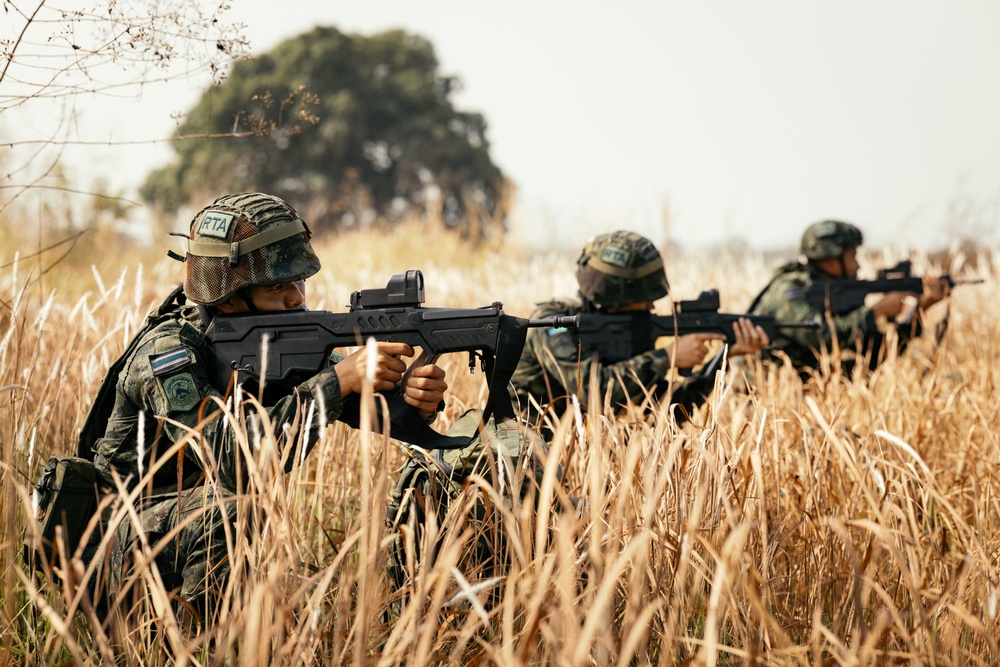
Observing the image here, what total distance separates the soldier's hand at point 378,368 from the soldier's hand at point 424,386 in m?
0.04

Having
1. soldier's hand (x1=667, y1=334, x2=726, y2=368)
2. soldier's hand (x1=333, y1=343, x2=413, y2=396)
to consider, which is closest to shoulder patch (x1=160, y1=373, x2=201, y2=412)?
soldier's hand (x1=333, y1=343, x2=413, y2=396)

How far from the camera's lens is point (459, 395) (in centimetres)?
424

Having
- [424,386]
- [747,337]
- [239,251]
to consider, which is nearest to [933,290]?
[747,337]

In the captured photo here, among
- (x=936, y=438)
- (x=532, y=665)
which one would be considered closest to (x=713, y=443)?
(x=532, y=665)

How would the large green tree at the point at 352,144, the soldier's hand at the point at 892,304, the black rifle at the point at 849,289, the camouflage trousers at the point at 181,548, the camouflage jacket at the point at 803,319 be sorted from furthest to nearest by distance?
1. the large green tree at the point at 352,144
2. the soldier's hand at the point at 892,304
3. the black rifle at the point at 849,289
4. the camouflage jacket at the point at 803,319
5. the camouflage trousers at the point at 181,548

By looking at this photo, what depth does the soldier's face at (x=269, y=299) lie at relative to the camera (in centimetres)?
272

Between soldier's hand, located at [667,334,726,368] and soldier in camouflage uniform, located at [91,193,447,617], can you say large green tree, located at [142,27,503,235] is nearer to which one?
soldier's hand, located at [667,334,726,368]

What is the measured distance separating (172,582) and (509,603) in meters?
1.43

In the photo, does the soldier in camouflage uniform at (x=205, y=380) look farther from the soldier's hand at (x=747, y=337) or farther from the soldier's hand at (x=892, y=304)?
the soldier's hand at (x=892, y=304)

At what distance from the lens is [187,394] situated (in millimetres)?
2490

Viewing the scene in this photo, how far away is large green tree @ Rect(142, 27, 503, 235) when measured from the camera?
24281 millimetres

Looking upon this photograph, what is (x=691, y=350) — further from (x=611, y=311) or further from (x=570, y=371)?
(x=570, y=371)

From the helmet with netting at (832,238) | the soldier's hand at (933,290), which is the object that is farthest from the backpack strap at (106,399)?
the soldier's hand at (933,290)

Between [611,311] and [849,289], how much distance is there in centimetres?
288
